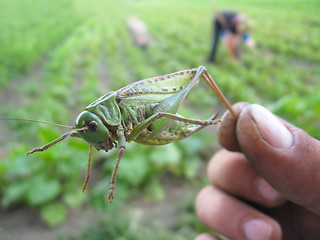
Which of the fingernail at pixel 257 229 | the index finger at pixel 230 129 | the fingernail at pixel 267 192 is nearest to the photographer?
the index finger at pixel 230 129

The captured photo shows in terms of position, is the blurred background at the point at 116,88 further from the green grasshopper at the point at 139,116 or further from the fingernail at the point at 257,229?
the fingernail at the point at 257,229

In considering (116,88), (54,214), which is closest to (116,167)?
(54,214)

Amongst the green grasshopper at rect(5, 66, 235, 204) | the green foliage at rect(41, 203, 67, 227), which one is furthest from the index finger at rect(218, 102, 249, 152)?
the green foliage at rect(41, 203, 67, 227)

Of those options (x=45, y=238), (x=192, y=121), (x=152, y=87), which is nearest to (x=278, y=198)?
(x=192, y=121)

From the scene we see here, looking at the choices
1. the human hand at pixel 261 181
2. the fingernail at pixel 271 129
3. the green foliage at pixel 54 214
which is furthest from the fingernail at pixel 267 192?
the green foliage at pixel 54 214

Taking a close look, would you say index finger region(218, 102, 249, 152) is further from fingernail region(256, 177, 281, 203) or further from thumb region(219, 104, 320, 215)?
fingernail region(256, 177, 281, 203)

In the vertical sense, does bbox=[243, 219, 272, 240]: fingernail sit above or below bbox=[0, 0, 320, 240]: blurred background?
above
